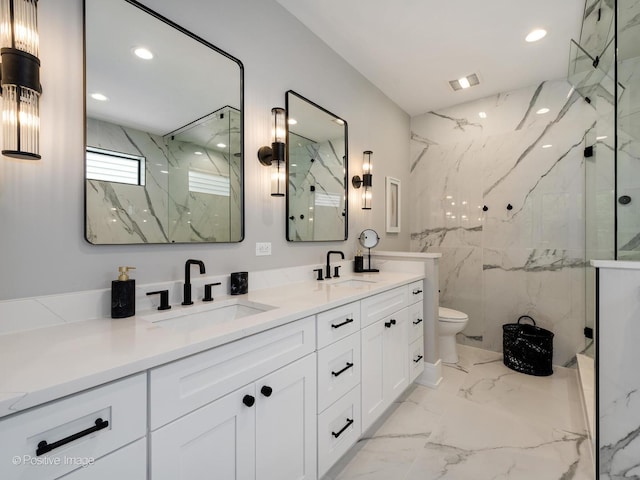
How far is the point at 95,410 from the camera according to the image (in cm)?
→ 68

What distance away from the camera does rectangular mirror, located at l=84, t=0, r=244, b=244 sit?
1.20m

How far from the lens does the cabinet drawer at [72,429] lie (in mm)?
581

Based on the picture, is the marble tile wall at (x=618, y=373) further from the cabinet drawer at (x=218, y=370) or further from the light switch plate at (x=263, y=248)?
the light switch plate at (x=263, y=248)

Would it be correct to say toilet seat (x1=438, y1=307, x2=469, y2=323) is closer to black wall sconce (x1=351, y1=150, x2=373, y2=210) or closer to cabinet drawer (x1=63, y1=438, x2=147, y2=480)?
black wall sconce (x1=351, y1=150, x2=373, y2=210)

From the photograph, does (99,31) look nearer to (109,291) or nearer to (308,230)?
(109,291)

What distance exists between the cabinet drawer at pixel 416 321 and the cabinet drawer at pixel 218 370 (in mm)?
1236

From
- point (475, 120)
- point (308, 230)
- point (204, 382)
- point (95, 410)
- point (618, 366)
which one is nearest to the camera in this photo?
point (95, 410)

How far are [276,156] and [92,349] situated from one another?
1.31m

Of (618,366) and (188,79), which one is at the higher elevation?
(188,79)

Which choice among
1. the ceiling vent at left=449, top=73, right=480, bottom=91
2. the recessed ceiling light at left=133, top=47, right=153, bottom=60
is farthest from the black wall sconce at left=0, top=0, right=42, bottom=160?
the ceiling vent at left=449, top=73, right=480, bottom=91

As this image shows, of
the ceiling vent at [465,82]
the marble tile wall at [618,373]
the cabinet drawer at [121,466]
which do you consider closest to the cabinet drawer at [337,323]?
the cabinet drawer at [121,466]

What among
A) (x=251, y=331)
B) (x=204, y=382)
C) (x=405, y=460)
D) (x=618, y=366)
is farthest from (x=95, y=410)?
(x=618, y=366)

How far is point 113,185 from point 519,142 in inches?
137

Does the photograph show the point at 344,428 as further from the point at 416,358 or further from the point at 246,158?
the point at 246,158
